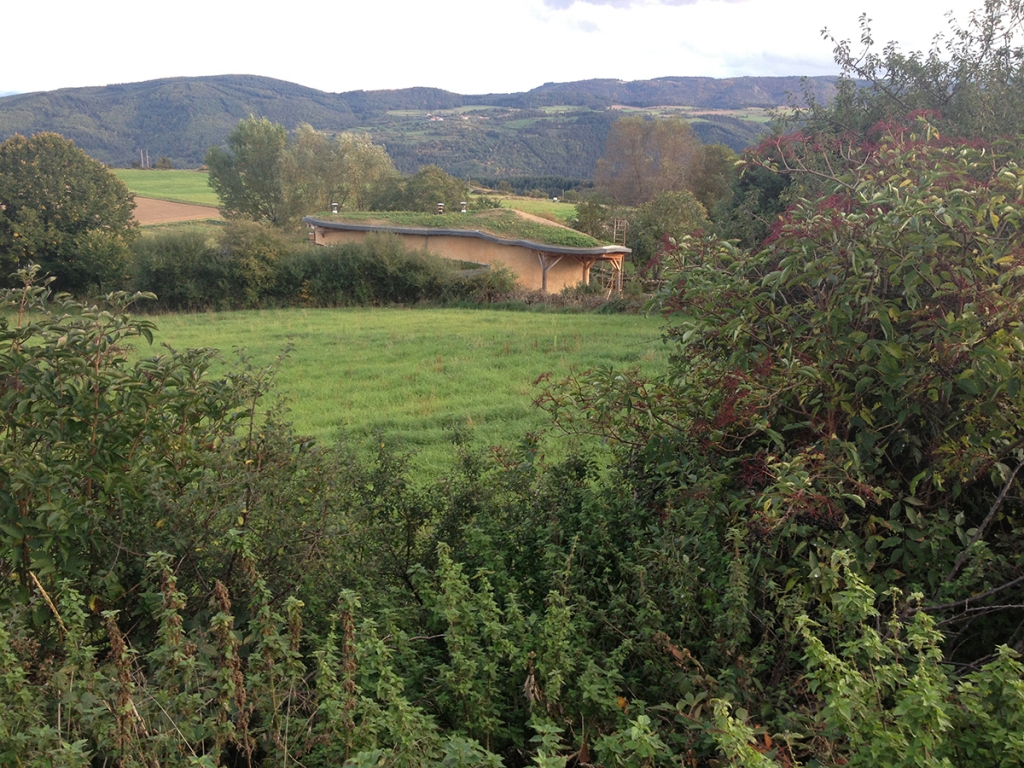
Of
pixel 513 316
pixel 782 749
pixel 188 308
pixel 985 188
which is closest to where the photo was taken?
pixel 782 749

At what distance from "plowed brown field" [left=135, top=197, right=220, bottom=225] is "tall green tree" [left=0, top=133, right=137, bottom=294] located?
20.5 meters

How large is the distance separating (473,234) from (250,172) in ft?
107

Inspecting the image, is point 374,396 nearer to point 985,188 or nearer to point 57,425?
point 57,425

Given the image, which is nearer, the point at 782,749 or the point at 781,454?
the point at 782,749

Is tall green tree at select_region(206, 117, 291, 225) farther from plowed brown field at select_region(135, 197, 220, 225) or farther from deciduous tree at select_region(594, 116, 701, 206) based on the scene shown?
deciduous tree at select_region(594, 116, 701, 206)

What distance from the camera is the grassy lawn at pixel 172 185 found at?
78312mm

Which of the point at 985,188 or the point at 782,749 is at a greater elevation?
the point at 985,188

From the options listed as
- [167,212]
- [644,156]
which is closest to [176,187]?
[167,212]

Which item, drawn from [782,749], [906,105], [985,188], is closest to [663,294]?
[985,188]

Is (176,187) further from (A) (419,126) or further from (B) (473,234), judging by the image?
(A) (419,126)

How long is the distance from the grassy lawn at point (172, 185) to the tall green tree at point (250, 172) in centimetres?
1400

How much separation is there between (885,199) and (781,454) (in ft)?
4.07

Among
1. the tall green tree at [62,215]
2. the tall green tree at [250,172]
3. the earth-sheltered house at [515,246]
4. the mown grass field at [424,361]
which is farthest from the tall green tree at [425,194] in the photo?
the mown grass field at [424,361]

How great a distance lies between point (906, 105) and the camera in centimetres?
1233
